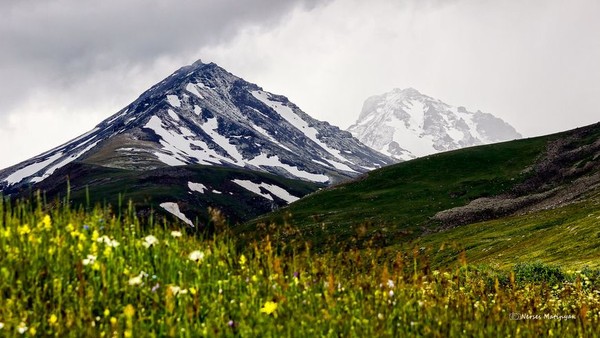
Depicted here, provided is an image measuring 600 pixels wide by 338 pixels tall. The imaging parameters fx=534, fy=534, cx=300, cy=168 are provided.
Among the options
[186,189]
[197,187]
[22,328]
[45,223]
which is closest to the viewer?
[22,328]

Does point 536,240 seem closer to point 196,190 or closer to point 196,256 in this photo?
point 196,256

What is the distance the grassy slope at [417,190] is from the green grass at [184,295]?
181 ft

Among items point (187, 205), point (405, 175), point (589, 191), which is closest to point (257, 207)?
point (187, 205)

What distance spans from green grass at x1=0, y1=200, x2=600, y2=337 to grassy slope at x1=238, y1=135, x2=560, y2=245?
55.3 metres

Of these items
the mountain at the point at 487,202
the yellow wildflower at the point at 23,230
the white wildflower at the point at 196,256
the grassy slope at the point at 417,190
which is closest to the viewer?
the yellow wildflower at the point at 23,230

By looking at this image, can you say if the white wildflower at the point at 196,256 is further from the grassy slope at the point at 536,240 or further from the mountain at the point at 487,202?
the mountain at the point at 487,202

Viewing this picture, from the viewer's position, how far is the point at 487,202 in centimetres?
7181

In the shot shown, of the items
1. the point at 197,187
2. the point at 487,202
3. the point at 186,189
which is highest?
the point at 197,187

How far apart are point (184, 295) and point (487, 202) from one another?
2797 inches

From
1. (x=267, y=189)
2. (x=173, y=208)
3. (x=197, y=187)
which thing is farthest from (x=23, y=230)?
(x=267, y=189)

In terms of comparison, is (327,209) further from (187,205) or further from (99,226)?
(99,226)

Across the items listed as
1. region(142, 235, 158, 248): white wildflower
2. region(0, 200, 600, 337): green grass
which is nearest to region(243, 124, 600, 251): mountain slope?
region(0, 200, 600, 337): green grass

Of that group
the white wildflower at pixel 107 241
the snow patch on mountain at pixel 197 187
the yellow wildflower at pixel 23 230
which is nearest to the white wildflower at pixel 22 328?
the white wildflower at pixel 107 241

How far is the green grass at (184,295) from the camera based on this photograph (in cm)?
547
